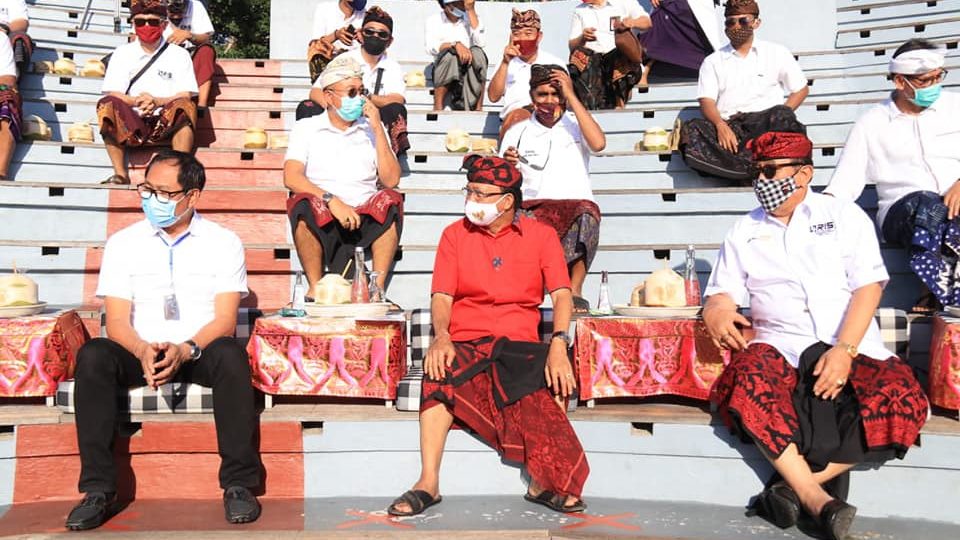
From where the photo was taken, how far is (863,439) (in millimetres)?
2885

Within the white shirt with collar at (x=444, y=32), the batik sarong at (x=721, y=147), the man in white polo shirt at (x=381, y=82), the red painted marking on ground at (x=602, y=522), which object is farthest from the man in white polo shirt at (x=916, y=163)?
the white shirt with collar at (x=444, y=32)

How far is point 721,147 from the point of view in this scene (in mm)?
→ 5309

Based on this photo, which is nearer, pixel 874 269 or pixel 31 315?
pixel 874 269

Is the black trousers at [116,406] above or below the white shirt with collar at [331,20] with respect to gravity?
below

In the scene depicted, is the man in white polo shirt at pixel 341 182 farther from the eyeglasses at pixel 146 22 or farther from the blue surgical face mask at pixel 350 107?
the eyeglasses at pixel 146 22

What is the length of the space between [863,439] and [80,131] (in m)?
5.14

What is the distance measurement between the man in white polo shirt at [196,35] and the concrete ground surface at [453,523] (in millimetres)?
4308

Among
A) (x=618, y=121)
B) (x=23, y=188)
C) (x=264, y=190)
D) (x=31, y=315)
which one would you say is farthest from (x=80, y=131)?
(x=618, y=121)

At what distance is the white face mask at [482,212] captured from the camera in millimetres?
3326

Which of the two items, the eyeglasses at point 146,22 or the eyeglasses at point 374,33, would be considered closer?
the eyeglasses at point 374,33

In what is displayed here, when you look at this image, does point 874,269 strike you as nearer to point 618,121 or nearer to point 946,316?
point 946,316

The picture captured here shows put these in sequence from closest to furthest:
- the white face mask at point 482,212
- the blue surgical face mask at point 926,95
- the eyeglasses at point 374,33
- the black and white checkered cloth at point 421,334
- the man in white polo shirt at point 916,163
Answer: the white face mask at point 482,212 → the black and white checkered cloth at point 421,334 → the man in white polo shirt at point 916,163 → the blue surgical face mask at point 926,95 → the eyeglasses at point 374,33

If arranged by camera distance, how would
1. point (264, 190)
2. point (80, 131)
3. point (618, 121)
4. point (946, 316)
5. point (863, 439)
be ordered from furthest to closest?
1. point (618, 121)
2. point (80, 131)
3. point (264, 190)
4. point (946, 316)
5. point (863, 439)

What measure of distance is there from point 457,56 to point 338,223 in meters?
2.89
